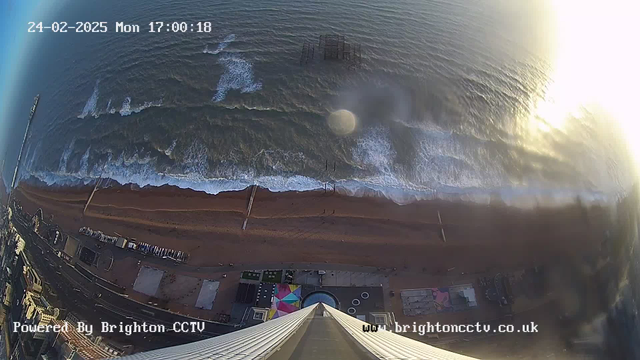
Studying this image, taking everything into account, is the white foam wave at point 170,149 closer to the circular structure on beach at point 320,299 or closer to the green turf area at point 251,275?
the green turf area at point 251,275

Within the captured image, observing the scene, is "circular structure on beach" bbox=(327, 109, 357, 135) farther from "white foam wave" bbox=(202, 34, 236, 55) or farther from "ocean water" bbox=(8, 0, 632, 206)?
"white foam wave" bbox=(202, 34, 236, 55)

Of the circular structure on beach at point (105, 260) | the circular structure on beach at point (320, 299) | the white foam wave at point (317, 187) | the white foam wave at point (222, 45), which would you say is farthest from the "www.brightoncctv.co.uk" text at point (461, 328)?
the white foam wave at point (222, 45)

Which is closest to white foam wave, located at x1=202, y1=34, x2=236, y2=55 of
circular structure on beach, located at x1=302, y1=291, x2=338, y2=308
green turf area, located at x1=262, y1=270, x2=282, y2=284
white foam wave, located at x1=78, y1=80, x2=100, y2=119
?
white foam wave, located at x1=78, y1=80, x2=100, y2=119

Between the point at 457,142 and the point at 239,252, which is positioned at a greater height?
the point at 457,142

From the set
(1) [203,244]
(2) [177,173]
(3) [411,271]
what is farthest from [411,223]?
(2) [177,173]

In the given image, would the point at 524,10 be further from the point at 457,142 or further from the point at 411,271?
the point at 411,271

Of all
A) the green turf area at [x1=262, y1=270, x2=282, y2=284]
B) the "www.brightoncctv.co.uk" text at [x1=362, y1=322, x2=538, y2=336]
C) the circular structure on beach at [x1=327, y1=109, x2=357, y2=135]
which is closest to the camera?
the "www.brightoncctv.co.uk" text at [x1=362, y1=322, x2=538, y2=336]
